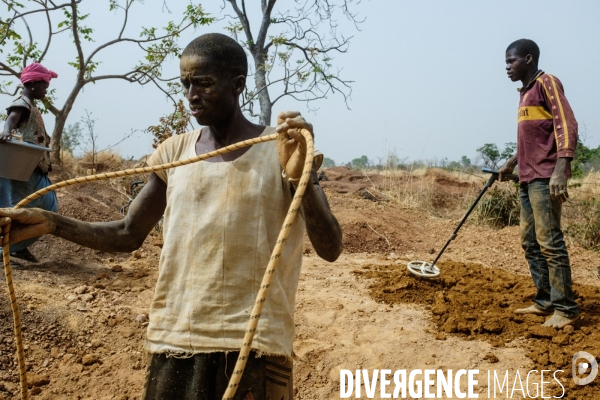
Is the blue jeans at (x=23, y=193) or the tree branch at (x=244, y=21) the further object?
the tree branch at (x=244, y=21)

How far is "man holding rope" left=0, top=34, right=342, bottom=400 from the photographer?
59.8 inches

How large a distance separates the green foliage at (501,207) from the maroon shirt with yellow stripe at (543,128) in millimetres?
4749

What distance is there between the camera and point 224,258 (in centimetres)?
153

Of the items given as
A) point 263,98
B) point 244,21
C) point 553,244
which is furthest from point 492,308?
point 244,21

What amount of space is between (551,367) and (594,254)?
3.92m

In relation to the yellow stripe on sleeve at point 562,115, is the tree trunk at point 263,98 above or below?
above

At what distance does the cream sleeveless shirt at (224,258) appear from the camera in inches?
60.1

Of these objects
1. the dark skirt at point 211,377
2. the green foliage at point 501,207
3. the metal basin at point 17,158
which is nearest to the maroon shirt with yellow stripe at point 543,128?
the dark skirt at point 211,377

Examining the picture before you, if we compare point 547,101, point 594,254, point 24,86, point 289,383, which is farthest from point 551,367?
point 24,86

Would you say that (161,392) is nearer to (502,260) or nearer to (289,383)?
(289,383)

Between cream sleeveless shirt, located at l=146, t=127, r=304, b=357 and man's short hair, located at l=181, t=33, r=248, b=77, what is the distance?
0.28m

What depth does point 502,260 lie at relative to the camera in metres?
6.58

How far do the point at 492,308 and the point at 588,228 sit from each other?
138 inches

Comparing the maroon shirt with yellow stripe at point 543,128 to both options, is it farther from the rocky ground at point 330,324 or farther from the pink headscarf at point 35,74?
the pink headscarf at point 35,74
